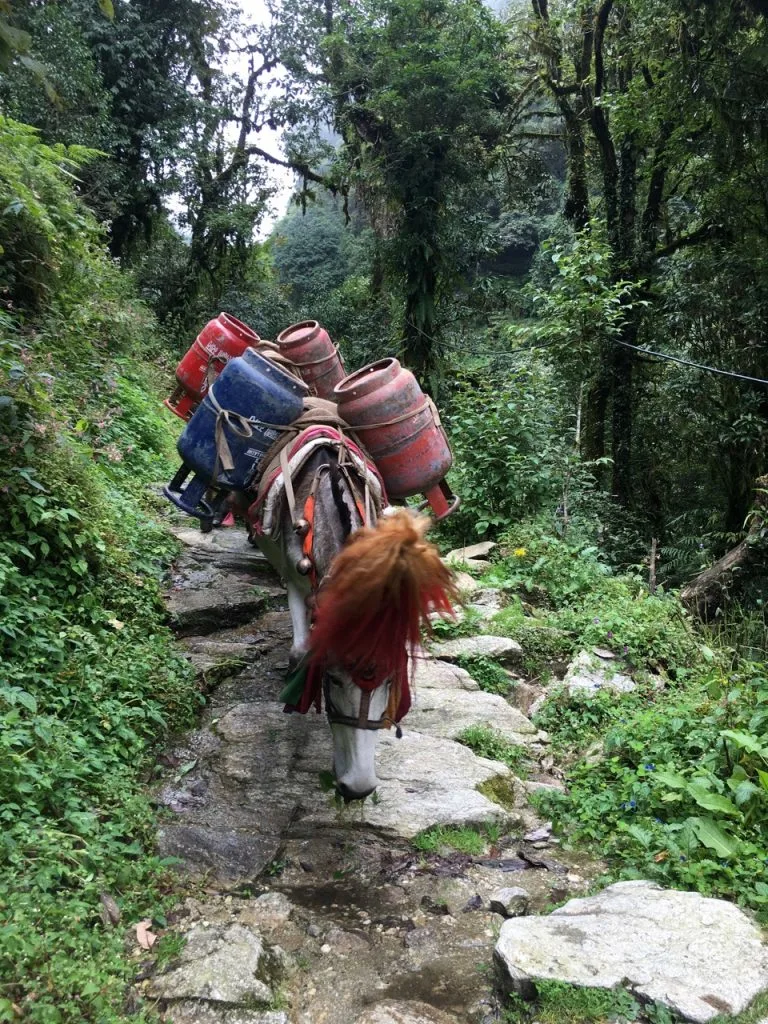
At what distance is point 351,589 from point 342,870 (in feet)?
4.52

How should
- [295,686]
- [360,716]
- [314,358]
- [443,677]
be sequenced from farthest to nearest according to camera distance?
[314,358]
[443,677]
[295,686]
[360,716]

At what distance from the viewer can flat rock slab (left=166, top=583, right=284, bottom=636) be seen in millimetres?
4785

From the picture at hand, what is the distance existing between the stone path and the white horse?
457 millimetres

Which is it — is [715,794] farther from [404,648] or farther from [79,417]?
[79,417]

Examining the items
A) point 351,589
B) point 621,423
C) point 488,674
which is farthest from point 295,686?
point 621,423

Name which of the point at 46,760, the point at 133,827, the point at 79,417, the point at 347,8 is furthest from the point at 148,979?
the point at 347,8

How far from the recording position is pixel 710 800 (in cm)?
272

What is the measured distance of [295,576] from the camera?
3414 millimetres

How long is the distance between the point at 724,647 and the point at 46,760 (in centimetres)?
404

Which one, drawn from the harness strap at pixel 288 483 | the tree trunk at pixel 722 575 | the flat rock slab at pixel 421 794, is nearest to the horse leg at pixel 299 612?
the harness strap at pixel 288 483

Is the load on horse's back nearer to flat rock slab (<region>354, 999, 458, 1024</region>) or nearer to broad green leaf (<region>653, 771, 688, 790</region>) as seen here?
flat rock slab (<region>354, 999, 458, 1024</region>)

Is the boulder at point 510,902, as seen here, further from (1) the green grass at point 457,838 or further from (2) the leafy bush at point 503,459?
(2) the leafy bush at point 503,459

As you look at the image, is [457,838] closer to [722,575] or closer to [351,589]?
[351,589]

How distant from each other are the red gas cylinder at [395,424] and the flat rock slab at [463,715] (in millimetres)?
1287
